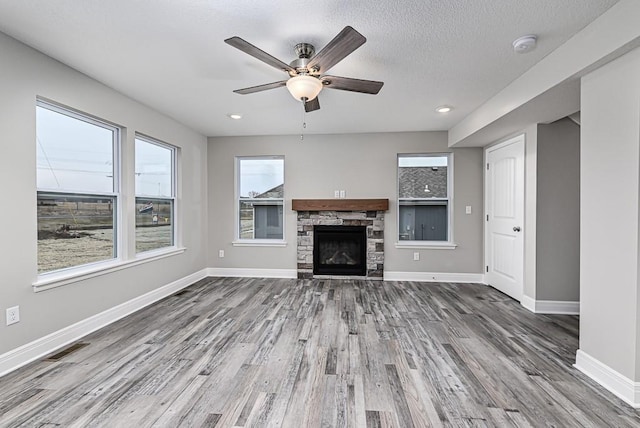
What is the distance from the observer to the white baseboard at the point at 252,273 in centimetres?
525

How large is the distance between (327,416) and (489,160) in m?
4.36

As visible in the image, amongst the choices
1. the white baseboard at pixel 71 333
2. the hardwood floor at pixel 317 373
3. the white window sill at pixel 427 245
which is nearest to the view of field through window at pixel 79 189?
the white baseboard at pixel 71 333

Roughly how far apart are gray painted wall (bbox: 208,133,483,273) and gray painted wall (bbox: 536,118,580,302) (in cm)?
139

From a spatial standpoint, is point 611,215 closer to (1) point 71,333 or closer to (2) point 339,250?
(2) point 339,250

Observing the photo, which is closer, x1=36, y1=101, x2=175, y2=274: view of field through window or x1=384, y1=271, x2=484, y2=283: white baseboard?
x1=36, y1=101, x2=175, y2=274: view of field through window

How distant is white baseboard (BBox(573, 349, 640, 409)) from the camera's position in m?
1.86

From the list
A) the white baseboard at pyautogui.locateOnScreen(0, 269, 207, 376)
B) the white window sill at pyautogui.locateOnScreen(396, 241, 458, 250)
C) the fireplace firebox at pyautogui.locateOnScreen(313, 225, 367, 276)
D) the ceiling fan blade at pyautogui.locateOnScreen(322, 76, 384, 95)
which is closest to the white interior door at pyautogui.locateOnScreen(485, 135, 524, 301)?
the white window sill at pyautogui.locateOnScreen(396, 241, 458, 250)

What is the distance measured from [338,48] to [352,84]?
0.52 metres

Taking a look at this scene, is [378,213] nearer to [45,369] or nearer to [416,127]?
[416,127]

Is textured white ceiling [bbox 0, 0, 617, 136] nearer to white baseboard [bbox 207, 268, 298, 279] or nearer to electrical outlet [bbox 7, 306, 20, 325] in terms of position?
electrical outlet [bbox 7, 306, 20, 325]

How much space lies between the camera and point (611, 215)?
2018 mm

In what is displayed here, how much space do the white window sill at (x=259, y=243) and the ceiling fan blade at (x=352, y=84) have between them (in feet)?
10.6

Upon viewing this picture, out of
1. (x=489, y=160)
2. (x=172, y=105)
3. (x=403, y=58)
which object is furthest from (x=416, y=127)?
(x=172, y=105)

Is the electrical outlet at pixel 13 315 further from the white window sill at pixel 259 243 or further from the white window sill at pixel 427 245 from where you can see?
the white window sill at pixel 427 245
